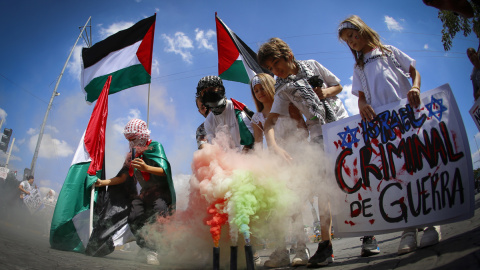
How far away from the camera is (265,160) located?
2.37 m

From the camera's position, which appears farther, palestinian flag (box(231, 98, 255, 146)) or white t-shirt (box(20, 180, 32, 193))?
white t-shirt (box(20, 180, 32, 193))

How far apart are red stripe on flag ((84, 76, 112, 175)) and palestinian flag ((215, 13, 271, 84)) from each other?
9.41 ft

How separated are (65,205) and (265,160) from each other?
3.10 metres

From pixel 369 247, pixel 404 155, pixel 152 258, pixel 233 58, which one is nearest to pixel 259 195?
pixel 369 247

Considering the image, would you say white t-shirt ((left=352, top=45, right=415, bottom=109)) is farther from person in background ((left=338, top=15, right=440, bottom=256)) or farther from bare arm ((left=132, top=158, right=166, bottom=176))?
bare arm ((left=132, top=158, right=166, bottom=176))

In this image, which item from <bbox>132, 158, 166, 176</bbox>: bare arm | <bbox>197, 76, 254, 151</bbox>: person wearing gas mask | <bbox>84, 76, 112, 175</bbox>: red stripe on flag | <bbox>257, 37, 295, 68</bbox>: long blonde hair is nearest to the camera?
<bbox>257, 37, 295, 68</bbox>: long blonde hair

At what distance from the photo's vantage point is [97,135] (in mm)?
4559

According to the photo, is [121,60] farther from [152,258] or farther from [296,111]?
[296,111]

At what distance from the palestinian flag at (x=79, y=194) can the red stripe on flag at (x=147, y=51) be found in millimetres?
2331

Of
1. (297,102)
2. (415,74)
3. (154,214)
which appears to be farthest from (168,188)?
(415,74)

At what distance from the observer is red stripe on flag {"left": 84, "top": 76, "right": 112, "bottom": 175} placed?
14.2 feet

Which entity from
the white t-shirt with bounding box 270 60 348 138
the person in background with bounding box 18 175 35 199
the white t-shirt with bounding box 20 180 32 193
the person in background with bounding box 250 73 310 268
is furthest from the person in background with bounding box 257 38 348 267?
the white t-shirt with bounding box 20 180 32 193

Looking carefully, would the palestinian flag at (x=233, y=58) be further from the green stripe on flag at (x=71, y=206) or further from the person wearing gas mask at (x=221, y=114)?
the green stripe on flag at (x=71, y=206)

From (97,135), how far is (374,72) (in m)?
4.14
